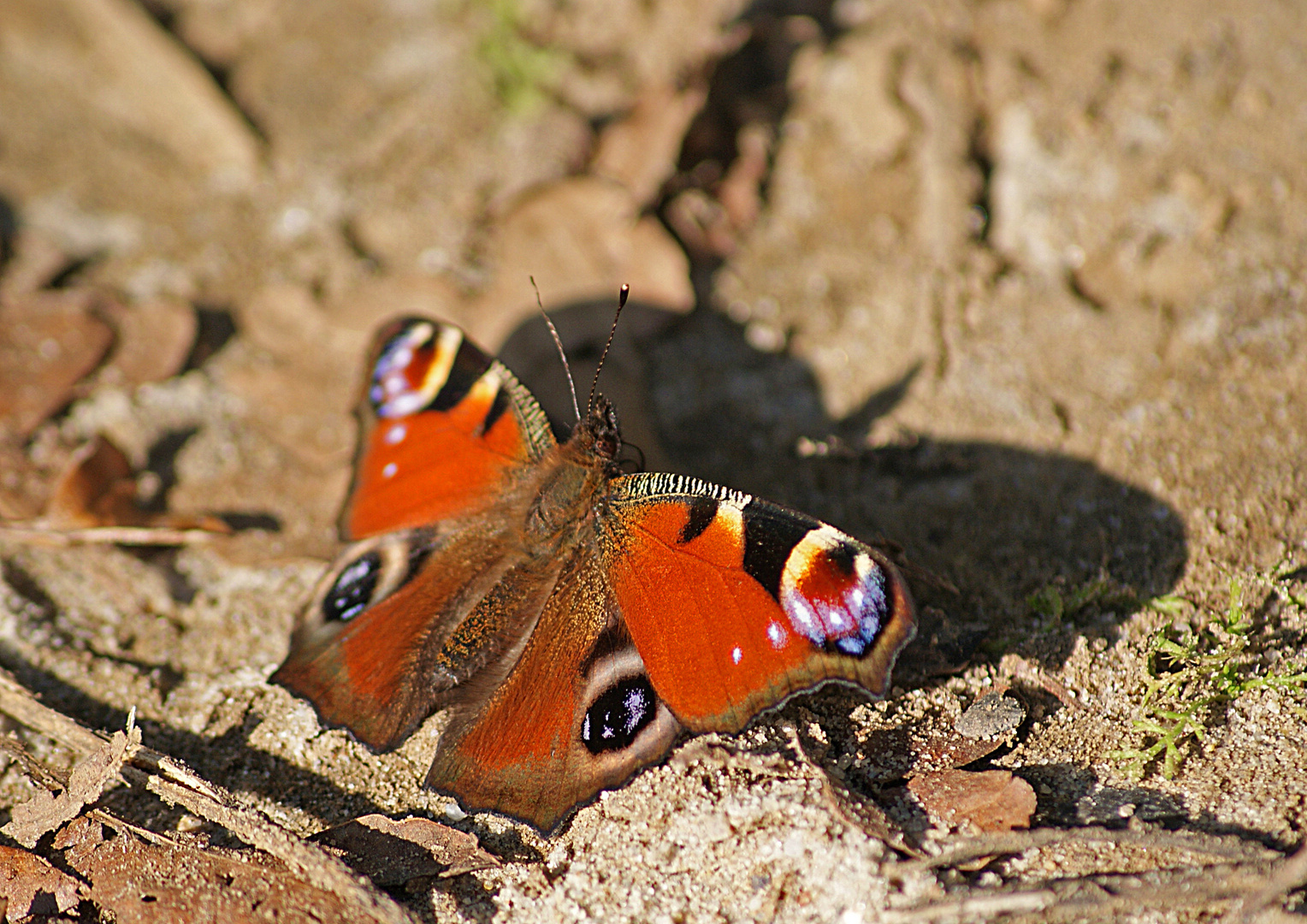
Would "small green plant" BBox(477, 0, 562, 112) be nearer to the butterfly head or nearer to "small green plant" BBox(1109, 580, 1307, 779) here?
the butterfly head

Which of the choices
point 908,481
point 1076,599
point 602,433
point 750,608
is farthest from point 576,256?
point 1076,599

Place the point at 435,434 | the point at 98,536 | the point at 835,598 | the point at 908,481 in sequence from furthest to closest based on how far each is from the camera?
the point at 908,481, the point at 98,536, the point at 435,434, the point at 835,598

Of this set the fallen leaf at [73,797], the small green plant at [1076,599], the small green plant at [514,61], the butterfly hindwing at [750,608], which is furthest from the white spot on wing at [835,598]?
the small green plant at [514,61]

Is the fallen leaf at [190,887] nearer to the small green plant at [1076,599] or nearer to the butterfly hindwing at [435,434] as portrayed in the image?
the butterfly hindwing at [435,434]

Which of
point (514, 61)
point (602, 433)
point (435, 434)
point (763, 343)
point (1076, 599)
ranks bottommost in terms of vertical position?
point (1076, 599)

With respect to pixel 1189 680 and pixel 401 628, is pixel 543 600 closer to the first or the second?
pixel 401 628

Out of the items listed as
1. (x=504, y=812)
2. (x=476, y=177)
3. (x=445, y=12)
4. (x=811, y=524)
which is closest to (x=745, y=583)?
(x=811, y=524)
